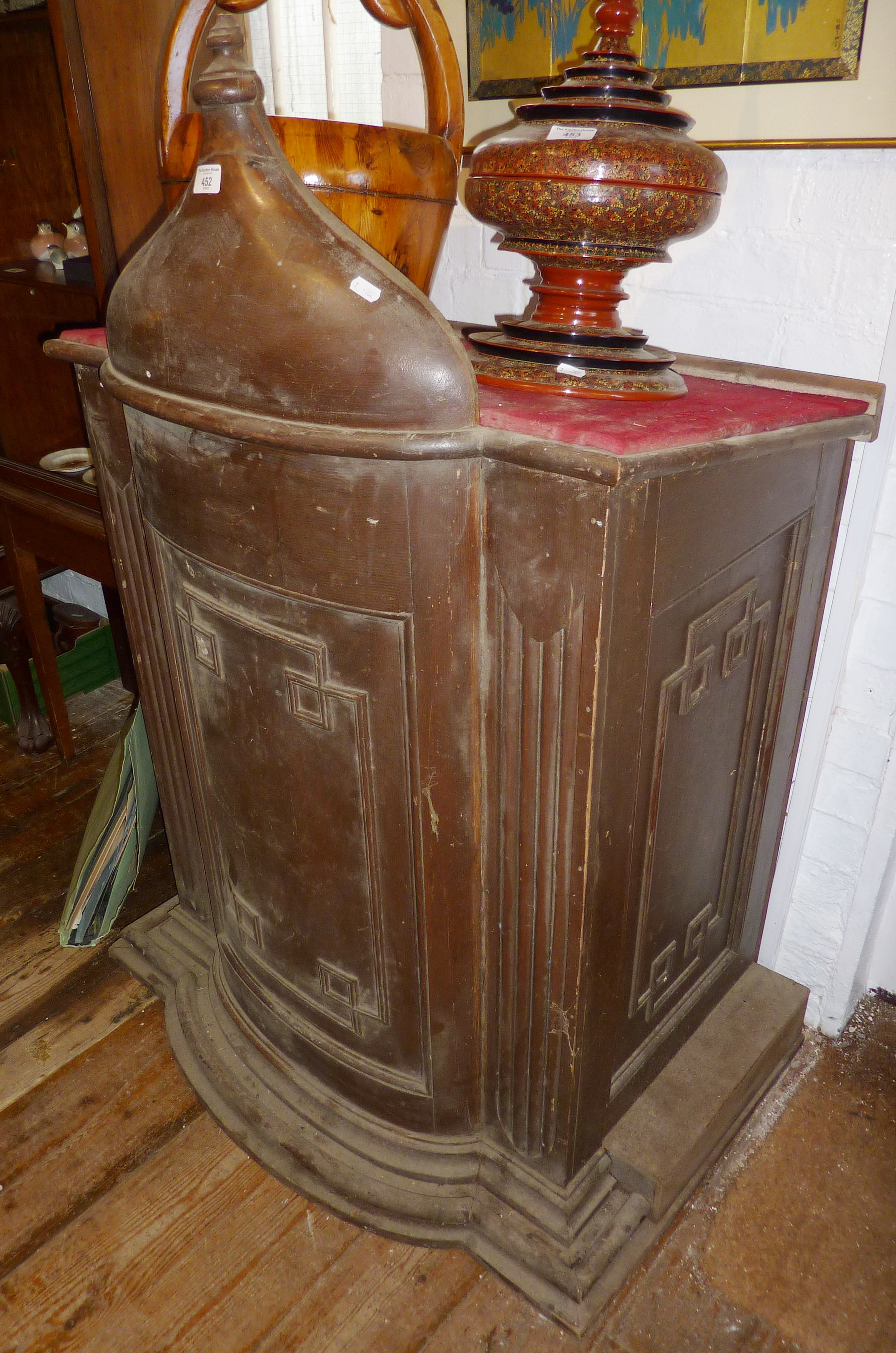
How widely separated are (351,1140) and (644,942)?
525 mm

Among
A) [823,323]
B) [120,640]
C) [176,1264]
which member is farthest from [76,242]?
[176,1264]

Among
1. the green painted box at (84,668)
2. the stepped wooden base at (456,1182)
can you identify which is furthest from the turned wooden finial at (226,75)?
the green painted box at (84,668)

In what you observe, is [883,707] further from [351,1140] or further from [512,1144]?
[351,1140]

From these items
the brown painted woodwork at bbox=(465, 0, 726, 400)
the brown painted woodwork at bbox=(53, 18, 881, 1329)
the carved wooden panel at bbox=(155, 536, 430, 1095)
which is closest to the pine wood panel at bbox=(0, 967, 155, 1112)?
the brown painted woodwork at bbox=(53, 18, 881, 1329)

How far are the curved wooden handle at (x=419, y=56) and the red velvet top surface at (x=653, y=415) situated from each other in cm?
43

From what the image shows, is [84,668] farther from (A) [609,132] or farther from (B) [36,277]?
(A) [609,132]

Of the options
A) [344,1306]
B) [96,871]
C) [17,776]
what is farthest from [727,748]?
[17,776]

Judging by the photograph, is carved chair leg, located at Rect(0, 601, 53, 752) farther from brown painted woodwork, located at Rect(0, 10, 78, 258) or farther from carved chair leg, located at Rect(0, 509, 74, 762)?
brown painted woodwork, located at Rect(0, 10, 78, 258)

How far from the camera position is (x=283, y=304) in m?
0.82

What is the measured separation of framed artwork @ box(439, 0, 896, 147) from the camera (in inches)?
39.6

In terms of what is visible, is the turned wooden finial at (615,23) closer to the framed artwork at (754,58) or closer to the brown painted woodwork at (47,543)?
the framed artwork at (754,58)

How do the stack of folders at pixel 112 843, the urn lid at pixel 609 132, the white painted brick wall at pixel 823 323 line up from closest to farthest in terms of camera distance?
the urn lid at pixel 609 132, the white painted brick wall at pixel 823 323, the stack of folders at pixel 112 843

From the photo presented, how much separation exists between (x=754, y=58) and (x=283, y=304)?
710mm

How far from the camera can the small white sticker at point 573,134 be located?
887mm
